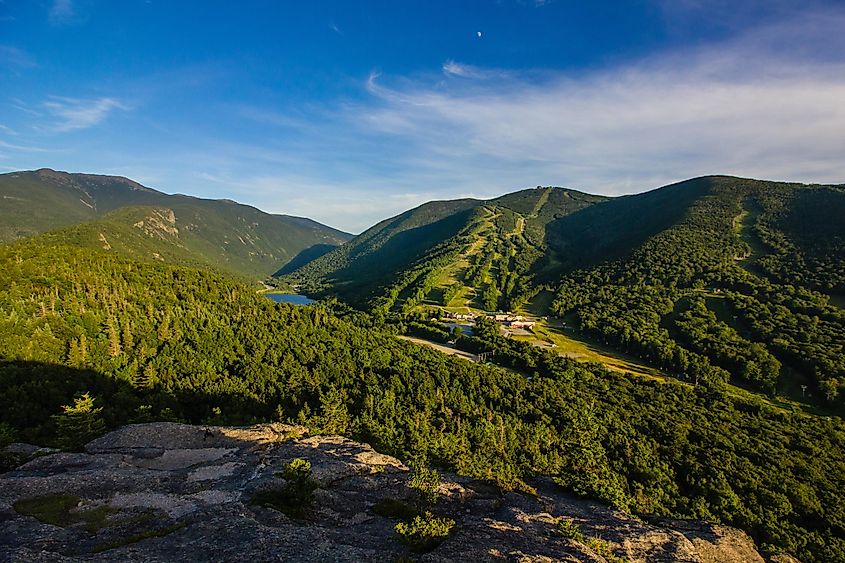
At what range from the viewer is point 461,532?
25.8 m

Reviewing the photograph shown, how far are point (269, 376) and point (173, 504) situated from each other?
65440 millimetres

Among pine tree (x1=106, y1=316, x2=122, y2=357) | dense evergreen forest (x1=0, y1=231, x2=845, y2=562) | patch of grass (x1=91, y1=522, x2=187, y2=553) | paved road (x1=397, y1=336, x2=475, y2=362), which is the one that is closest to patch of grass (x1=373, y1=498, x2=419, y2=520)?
dense evergreen forest (x1=0, y1=231, x2=845, y2=562)

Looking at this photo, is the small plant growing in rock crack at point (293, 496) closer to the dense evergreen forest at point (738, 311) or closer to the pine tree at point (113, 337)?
the pine tree at point (113, 337)

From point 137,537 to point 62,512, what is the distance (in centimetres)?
715

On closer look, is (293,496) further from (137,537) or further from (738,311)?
(738,311)

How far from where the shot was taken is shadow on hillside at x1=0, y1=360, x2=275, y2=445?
2313 inches

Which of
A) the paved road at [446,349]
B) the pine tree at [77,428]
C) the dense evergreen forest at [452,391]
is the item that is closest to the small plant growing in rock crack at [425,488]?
the dense evergreen forest at [452,391]

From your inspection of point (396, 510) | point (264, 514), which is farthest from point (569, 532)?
point (264, 514)

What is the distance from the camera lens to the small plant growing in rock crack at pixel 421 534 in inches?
934

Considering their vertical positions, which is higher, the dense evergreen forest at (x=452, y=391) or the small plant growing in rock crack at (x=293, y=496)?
the small plant growing in rock crack at (x=293, y=496)

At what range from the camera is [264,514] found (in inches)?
1067

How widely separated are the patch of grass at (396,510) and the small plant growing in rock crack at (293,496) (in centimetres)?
487

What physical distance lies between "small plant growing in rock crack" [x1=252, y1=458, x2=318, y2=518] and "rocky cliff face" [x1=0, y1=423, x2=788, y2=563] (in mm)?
525

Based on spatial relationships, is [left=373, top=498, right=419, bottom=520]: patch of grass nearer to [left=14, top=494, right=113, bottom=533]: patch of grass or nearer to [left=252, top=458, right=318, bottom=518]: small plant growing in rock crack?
[left=252, top=458, right=318, bottom=518]: small plant growing in rock crack
